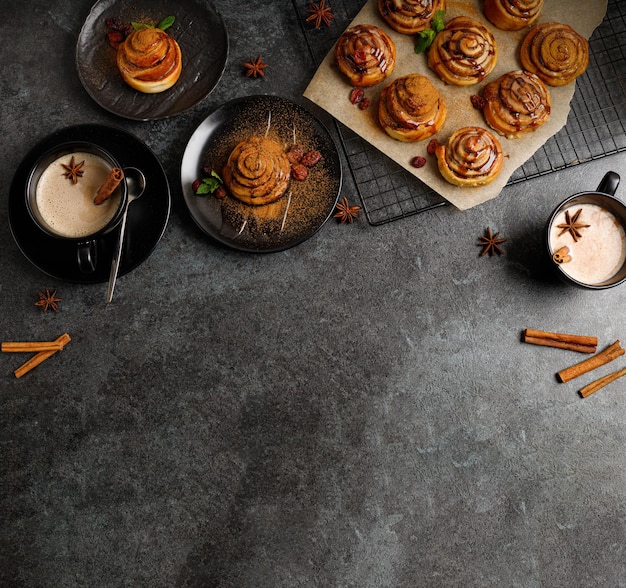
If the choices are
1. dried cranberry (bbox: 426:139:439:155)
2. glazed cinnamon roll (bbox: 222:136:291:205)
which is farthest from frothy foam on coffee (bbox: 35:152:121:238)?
dried cranberry (bbox: 426:139:439:155)

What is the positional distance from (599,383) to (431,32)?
192 cm

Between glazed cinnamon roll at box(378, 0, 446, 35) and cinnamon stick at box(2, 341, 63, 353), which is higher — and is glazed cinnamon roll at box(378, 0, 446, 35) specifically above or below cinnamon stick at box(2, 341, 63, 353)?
above

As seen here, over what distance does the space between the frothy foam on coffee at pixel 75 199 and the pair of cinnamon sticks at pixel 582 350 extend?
6.97 ft

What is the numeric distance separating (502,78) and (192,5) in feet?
5.15

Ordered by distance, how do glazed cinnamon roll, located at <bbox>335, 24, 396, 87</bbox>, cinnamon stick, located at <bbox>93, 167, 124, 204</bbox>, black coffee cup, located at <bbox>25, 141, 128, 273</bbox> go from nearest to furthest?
cinnamon stick, located at <bbox>93, 167, 124, 204</bbox> → black coffee cup, located at <bbox>25, 141, 128, 273</bbox> → glazed cinnamon roll, located at <bbox>335, 24, 396, 87</bbox>

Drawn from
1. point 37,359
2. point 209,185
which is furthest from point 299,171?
point 37,359

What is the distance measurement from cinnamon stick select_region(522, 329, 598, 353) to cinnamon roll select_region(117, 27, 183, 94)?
2.17 m

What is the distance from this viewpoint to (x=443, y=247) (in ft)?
10.1

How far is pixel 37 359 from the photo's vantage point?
2936mm

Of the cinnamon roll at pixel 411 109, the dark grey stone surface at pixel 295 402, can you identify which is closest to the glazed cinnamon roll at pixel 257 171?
the dark grey stone surface at pixel 295 402

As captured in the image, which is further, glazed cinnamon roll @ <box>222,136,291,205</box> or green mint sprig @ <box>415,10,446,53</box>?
green mint sprig @ <box>415,10,446,53</box>

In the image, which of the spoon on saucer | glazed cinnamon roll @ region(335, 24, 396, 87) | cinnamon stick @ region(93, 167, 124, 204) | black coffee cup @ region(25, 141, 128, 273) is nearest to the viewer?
cinnamon stick @ region(93, 167, 124, 204)

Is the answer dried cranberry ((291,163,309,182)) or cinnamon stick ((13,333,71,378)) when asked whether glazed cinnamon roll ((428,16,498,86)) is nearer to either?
dried cranberry ((291,163,309,182))

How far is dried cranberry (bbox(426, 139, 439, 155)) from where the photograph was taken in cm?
297
